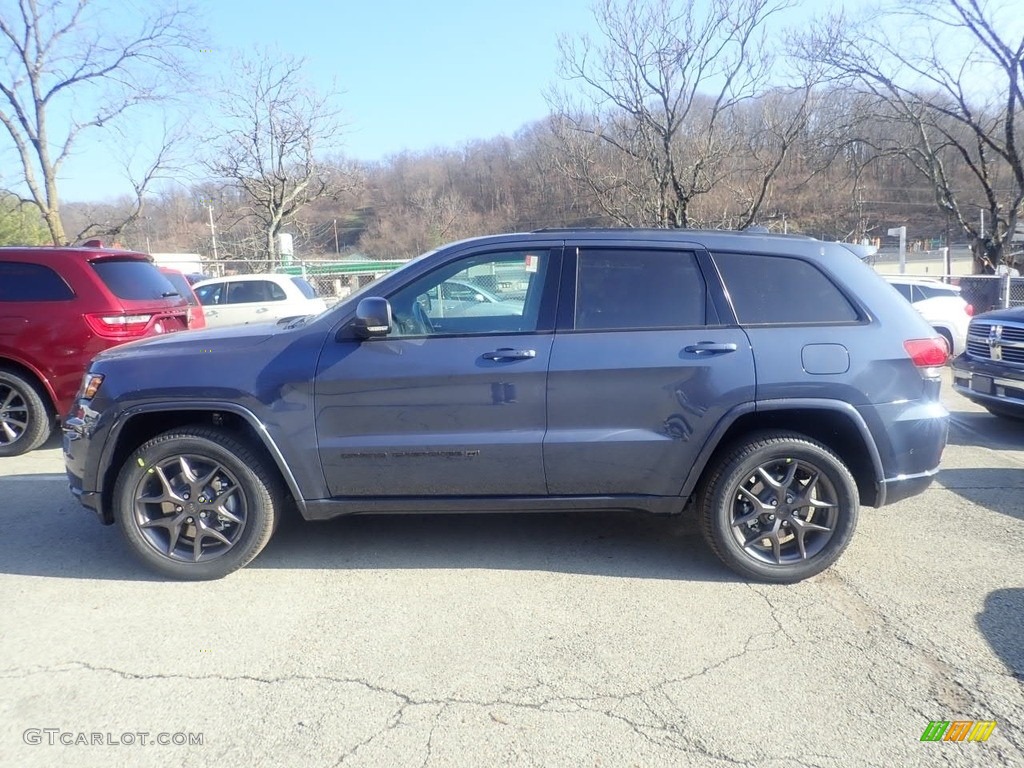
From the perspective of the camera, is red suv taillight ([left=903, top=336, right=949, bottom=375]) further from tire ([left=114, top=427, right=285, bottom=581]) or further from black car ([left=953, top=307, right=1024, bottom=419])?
black car ([left=953, top=307, right=1024, bottom=419])

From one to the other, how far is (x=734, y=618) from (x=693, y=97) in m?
16.8

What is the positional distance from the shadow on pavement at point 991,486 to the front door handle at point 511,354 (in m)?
3.47

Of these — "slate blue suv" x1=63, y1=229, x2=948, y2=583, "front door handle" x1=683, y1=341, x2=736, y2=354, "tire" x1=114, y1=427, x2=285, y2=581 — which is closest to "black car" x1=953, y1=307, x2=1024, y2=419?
"slate blue suv" x1=63, y1=229, x2=948, y2=583

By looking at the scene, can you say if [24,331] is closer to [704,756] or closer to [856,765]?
[704,756]

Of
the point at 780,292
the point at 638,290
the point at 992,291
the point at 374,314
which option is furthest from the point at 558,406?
the point at 992,291

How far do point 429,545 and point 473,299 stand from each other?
1497 mm

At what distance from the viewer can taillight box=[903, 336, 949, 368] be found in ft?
12.4

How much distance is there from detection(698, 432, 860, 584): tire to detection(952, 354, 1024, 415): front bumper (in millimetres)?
4137

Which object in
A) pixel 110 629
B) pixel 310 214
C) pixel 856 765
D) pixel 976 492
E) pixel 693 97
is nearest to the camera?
pixel 856 765

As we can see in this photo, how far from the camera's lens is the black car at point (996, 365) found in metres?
6.70

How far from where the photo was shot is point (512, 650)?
10.4ft

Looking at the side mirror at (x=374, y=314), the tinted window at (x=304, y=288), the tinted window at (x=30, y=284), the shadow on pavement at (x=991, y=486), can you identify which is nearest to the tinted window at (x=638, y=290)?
the side mirror at (x=374, y=314)

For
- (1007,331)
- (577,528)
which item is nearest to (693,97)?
(1007,331)

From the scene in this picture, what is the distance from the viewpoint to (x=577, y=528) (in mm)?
4539
